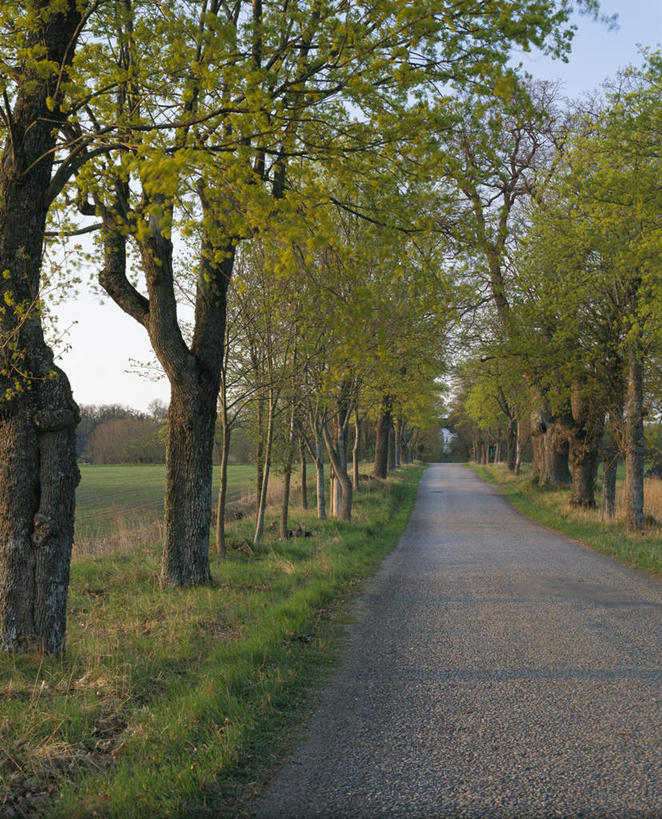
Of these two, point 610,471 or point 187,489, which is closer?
point 187,489

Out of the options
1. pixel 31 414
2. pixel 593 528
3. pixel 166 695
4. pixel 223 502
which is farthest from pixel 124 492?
pixel 166 695

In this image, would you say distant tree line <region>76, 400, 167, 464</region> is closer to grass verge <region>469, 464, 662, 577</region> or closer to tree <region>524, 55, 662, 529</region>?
grass verge <region>469, 464, 662, 577</region>

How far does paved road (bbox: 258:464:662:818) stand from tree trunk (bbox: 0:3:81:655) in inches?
110

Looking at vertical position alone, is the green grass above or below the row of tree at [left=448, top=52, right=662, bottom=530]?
below

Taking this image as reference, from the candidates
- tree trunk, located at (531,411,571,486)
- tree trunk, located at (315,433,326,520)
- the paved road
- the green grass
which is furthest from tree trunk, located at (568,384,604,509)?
the green grass

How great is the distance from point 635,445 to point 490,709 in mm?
12733

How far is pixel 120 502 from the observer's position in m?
38.3

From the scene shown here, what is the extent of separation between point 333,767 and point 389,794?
0.46m

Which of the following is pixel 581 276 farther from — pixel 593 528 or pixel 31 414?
pixel 31 414

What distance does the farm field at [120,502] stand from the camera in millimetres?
15719

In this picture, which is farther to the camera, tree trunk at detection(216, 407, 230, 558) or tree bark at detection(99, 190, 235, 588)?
tree trunk at detection(216, 407, 230, 558)

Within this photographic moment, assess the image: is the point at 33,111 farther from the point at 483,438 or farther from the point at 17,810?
the point at 483,438

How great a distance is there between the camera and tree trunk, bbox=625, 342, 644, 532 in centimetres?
1590

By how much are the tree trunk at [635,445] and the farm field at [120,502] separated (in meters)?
11.5
